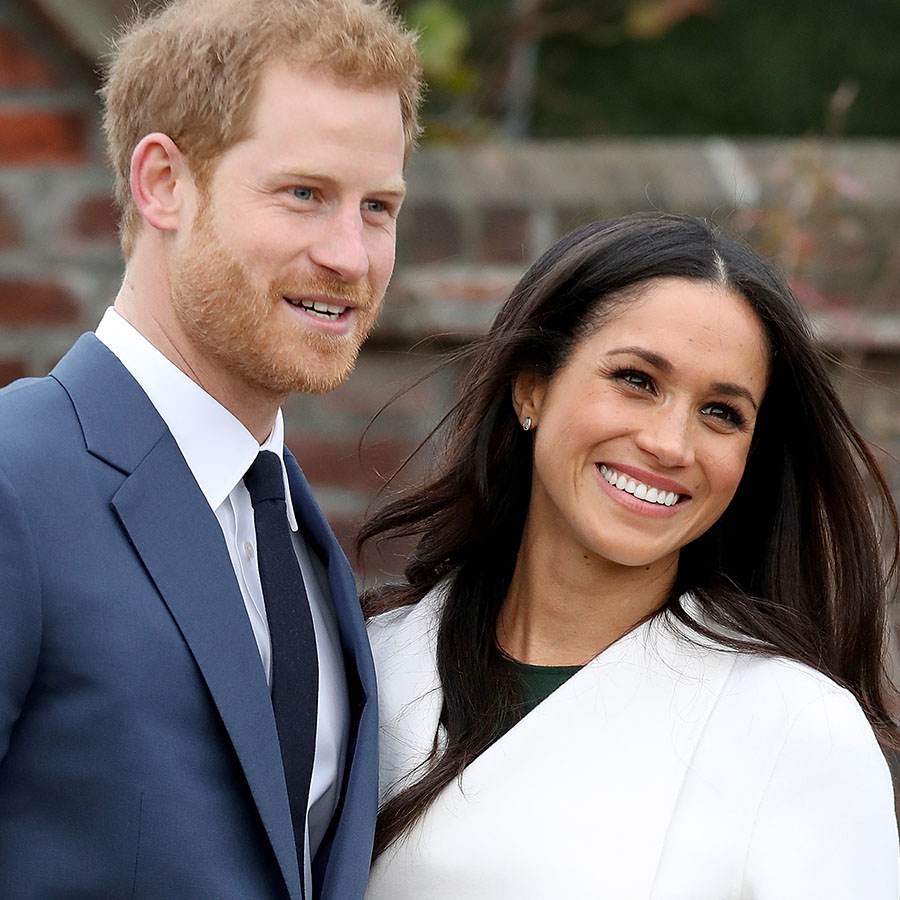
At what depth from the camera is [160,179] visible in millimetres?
2244

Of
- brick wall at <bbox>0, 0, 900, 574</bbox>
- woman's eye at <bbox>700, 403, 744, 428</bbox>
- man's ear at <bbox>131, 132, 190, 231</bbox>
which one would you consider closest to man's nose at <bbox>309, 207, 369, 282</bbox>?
man's ear at <bbox>131, 132, 190, 231</bbox>

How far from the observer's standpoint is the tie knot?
2.30m

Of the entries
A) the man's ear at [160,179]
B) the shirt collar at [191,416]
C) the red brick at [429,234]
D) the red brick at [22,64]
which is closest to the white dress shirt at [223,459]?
the shirt collar at [191,416]

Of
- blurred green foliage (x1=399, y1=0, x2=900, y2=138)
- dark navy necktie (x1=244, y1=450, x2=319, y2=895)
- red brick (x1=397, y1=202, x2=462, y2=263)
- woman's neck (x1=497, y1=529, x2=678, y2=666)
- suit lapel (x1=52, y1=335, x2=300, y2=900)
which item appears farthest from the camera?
blurred green foliage (x1=399, y1=0, x2=900, y2=138)

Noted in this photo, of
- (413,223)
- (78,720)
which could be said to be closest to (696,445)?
(78,720)

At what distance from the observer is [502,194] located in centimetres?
425

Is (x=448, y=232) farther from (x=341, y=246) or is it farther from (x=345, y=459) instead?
(x=341, y=246)

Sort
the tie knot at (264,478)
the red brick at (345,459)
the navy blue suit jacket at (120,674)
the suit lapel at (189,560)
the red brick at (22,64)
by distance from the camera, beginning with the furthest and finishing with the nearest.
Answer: the red brick at (345,459), the red brick at (22,64), the tie knot at (264,478), the suit lapel at (189,560), the navy blue suit jacket at (120,674)

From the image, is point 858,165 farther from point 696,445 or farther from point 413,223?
point 696,445

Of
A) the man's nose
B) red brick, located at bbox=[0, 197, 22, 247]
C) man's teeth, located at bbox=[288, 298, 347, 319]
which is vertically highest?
the man's nose

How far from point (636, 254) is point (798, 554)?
0.57 m

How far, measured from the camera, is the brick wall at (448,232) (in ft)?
12.8

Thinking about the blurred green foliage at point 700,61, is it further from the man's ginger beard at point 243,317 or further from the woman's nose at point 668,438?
the man's ginger beard at point 243,317

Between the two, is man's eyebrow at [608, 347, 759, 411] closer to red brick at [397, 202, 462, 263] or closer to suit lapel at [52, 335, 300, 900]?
suit lapel at [52, 335, 300, 900]
